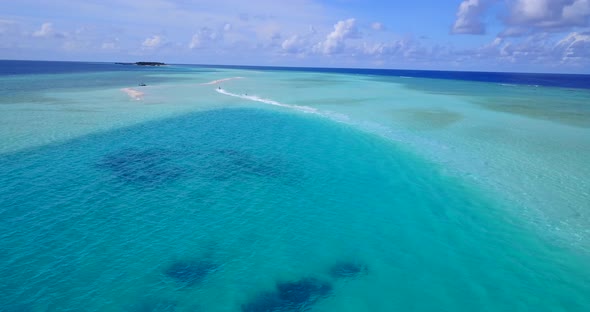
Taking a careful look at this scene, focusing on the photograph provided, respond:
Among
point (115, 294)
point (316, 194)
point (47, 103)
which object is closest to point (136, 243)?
point (115, 294)

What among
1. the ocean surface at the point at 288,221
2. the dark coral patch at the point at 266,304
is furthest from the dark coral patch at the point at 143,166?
the dark coral patch at the point at 266,304

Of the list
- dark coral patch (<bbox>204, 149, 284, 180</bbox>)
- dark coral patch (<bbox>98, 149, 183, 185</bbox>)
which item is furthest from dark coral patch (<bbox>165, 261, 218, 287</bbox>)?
dark coral patch (<bbox>204, 149, 284, 180</bbox>)

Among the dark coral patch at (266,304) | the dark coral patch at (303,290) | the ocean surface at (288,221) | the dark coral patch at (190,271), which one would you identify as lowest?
the dark coral patch at (266,304)

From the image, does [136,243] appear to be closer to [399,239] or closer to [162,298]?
[162,298]

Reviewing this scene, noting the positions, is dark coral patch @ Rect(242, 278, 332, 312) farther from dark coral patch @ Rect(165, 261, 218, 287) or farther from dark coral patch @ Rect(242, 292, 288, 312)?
dark coral patch @ Rect(165, 261, 218, 287)

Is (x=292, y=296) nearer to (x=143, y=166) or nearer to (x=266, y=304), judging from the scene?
(x=266, y=304)

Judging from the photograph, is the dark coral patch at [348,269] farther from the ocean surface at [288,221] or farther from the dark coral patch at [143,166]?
the dark coral patch at [143,166]
